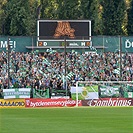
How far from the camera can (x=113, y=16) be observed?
73.5 m

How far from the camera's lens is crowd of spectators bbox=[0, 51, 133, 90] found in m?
50.6

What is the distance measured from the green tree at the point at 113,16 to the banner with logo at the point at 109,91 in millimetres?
25355

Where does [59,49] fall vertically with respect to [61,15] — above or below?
below

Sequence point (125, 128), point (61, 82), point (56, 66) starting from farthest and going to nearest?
point (56, 66)
point (61, 82)
point (125, 128)

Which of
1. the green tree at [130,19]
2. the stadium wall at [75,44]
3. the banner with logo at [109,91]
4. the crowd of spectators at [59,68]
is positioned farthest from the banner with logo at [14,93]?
the green tree at [130,19]

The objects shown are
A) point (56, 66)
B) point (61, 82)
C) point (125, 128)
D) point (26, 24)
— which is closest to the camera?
point (125, 128)

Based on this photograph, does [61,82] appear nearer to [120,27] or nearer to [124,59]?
[124,59]

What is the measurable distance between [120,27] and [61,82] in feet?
82.9

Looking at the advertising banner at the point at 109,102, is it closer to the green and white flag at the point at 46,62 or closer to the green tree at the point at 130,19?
the green and white flag at the point at 46,62

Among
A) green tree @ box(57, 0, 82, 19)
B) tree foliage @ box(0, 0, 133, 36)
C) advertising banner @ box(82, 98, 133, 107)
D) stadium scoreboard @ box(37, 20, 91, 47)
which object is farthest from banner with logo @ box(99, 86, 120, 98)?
green tree @ box(57, 0, 82, 19)

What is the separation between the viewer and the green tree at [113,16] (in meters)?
73.3

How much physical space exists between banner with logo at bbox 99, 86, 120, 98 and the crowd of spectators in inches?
98.8

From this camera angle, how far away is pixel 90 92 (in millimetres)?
47656

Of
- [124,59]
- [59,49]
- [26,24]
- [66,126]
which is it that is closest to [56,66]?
[59,49]
